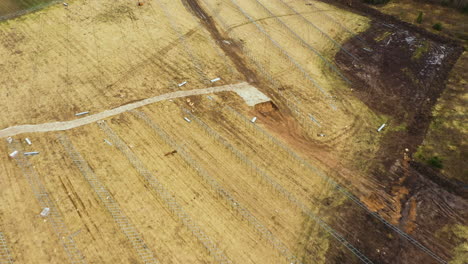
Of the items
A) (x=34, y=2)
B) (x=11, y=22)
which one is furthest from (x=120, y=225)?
(x=34, y=2)

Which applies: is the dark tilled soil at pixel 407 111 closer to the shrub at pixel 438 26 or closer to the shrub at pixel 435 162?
the shrub at pixel 435 162

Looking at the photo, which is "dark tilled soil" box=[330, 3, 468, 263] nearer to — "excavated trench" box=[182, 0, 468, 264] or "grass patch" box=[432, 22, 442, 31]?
"excavated trench" box=[182, 0, 468, 264]

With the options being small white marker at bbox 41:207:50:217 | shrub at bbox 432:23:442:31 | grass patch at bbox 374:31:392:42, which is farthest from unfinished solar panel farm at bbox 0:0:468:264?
shrub at bbox 432:23:442:31

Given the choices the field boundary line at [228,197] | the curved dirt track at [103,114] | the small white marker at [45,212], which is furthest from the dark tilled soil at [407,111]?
the small white marker at [45,212]

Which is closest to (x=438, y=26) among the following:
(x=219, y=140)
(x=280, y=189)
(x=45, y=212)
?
(x=280, y=189)

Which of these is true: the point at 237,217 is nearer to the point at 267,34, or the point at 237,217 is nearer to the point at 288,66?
the point at 288,66

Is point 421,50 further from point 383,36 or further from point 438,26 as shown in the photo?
point 438,26
